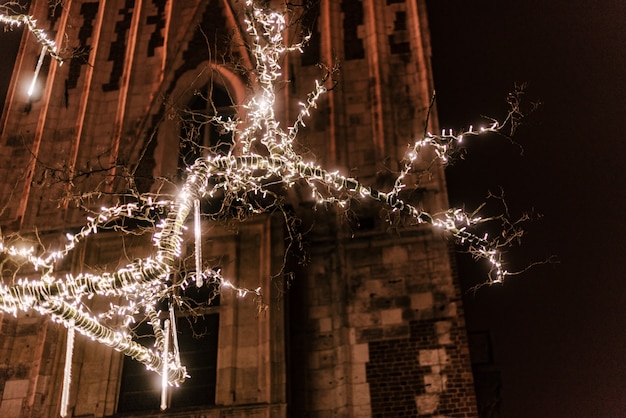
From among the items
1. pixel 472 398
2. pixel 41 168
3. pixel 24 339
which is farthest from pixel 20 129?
pixel 472 398

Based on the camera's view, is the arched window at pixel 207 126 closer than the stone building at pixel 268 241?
No

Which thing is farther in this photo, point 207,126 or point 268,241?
point 207,126

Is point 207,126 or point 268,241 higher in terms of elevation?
point 207,126

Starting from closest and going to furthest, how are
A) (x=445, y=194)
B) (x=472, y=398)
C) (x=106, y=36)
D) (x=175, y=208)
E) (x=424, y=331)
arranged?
(x=175, y=208)
(x=472, y=398)
(x=424, y=331)
(x=445, y=194)
(x=106, y=36)

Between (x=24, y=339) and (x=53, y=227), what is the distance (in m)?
2.18

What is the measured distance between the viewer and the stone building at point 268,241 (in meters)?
10.1

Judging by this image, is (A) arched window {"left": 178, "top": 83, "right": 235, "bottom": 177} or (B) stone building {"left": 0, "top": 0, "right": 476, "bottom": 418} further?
(A) arched window {"left": 178, "top": 83, "right": 235, "bottom": 177}

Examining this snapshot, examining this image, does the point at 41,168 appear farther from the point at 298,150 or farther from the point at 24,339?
the point at 298,150

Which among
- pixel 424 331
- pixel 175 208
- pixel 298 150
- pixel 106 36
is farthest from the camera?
pixel 106 36

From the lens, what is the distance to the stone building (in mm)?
10070

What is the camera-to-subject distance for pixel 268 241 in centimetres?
1089

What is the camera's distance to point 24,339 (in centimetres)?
1109

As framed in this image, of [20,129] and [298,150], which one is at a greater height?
[20,129]

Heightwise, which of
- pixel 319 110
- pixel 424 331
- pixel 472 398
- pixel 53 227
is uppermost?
pixel 319 110
